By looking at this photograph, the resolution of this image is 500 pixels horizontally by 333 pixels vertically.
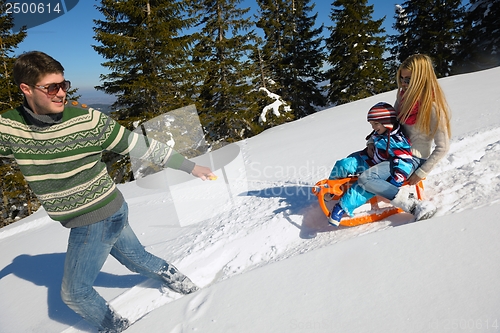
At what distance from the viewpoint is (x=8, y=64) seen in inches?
479

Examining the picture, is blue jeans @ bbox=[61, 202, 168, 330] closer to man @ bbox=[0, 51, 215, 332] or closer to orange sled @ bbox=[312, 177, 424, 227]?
man @ bbox=[0, 51, 215, 332]

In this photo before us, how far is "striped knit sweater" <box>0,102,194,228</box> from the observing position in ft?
5.46

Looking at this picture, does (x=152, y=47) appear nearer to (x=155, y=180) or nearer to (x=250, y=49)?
(x=250, y=49)

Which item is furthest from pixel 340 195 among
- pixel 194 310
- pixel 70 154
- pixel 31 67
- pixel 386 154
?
pixel 31 67

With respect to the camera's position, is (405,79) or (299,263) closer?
(299,263)

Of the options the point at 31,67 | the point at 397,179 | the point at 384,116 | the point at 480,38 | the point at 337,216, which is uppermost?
the point at 480,38

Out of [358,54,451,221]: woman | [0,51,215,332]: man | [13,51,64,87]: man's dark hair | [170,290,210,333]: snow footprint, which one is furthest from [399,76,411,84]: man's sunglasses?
[13,51,64,87]: man's dark hair

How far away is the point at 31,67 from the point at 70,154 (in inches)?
19.3

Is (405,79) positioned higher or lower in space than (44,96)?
lower

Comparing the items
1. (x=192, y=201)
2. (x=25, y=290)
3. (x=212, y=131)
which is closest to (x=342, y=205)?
(x=192, y=201)

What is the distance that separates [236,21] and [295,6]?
7.51 meters

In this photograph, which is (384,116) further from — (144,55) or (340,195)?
(144,55)

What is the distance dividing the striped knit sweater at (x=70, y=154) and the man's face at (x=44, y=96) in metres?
0.04

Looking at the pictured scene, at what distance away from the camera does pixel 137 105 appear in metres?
12.3
